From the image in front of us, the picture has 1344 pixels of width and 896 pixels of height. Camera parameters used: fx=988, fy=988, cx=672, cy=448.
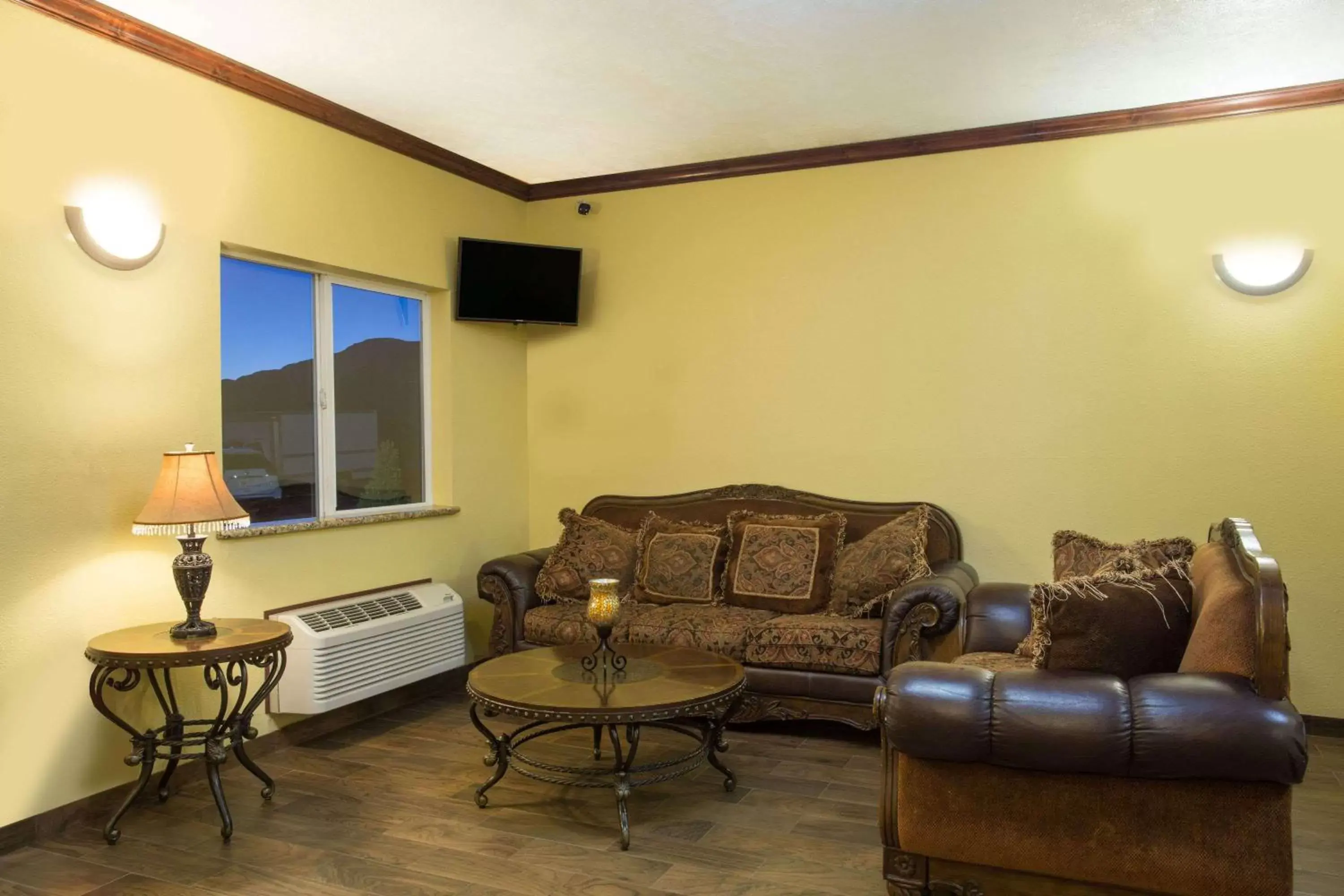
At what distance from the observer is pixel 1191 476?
172 inches

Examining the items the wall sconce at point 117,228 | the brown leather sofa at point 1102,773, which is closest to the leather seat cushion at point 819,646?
the brown leather sofa at point 1102,773

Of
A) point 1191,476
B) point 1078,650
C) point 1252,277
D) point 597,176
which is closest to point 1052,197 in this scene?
point 1252,277

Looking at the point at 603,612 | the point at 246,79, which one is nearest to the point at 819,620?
the point at 603,612

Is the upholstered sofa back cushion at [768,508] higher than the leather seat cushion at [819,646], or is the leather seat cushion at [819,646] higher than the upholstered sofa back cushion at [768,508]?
the upholstered sofa back cushion at [768,508]

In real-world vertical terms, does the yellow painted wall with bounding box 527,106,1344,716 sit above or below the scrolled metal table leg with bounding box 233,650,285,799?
above

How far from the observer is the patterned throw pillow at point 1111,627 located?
2453 mm

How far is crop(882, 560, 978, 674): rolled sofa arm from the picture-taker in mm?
3912

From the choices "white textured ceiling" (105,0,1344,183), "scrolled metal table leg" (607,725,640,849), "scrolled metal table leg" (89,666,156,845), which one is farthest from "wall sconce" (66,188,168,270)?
"scrolled metal table leg" (607,725,640,849)

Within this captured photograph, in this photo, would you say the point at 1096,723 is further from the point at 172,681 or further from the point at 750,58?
the point at 172,681

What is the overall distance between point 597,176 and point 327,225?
5.57 ft

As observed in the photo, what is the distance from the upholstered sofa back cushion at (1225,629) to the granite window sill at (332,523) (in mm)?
3097

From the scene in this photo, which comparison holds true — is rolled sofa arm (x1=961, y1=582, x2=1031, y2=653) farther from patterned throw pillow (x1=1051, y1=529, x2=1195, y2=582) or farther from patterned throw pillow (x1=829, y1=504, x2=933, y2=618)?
patterned throw pillow (x1=829, y1=504, x2=933, y2=618)

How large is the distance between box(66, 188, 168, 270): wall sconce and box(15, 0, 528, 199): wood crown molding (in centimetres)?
54

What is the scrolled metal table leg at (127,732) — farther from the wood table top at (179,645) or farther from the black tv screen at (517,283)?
the black tv screen at (517,283)
